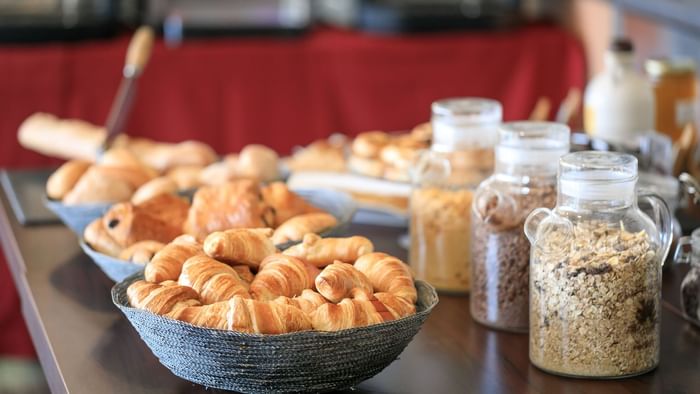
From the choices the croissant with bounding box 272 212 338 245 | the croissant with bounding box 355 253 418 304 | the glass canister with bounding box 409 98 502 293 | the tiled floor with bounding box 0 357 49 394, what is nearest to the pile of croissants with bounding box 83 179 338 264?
the croissant with bounding box 272 212 338 245

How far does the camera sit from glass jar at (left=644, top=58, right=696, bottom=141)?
1914mm

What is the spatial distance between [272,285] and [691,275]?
471 mm

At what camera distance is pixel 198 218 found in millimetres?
1348

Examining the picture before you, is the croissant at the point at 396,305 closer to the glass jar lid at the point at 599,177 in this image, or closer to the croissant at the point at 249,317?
the croissant at the point at 249,317

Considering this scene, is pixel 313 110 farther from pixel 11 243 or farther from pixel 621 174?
pixel 621 174

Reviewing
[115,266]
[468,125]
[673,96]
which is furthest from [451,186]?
[673,96]

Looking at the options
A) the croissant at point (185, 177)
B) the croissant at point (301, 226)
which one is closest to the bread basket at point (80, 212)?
the croissant at point (185, 177)

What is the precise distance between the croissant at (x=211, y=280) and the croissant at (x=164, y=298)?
11 millimetres

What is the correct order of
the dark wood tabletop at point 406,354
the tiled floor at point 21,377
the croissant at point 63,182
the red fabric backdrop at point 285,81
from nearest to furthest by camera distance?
the dark wood tabletop at point 406,354 < the croissant at point 63,182 < the tiled floor at point 21,377 < the red fabric backdrop at point 285,81

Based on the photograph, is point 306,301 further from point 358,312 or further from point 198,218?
point 198,218

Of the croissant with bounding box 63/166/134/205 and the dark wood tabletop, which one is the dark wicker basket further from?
the croissant with bounding box 63/166/134/205

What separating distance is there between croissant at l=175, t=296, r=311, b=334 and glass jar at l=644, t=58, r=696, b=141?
114 centimetres

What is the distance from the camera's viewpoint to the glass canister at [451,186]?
52.5 inches

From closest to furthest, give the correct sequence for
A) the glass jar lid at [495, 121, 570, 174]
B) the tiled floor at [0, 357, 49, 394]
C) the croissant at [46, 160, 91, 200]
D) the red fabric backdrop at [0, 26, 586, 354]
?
the glass jar lid at [495, 121, 570, 174]
the croissant at [46, 160, 91, 200]
the tiled floor at [0, 357, 49, 394]
the red fabric backdrop at [0, 26, 586, 354]
